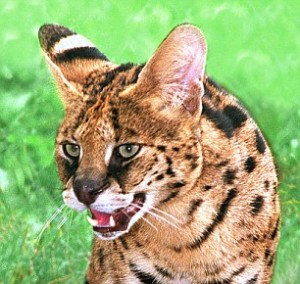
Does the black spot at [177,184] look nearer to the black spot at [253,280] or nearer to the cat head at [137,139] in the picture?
the cat head at [137,139]

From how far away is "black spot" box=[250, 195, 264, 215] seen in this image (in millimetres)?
2653

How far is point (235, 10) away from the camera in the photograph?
13.4 ft

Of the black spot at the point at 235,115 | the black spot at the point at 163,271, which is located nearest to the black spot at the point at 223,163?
the black spot at the point at 235,115

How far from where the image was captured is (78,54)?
275cm

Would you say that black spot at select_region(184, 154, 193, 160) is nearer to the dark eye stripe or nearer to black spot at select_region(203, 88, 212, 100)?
the dark eye stripe

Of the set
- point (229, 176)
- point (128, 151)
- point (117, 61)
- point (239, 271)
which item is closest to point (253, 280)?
point (239, 271)

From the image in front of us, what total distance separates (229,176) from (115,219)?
0.29 metres

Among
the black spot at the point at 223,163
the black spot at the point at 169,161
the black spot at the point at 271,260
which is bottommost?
the black spot at the point at 271,260

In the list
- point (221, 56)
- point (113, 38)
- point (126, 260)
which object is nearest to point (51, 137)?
point (113, 38)

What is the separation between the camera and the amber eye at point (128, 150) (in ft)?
8.02

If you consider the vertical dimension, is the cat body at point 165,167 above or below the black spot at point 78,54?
below

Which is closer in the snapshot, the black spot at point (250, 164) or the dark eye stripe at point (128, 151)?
the dark eye stripe at point (128, 151)

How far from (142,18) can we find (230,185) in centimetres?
144

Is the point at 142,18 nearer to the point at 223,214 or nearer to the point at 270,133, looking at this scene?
the point at 270,133
